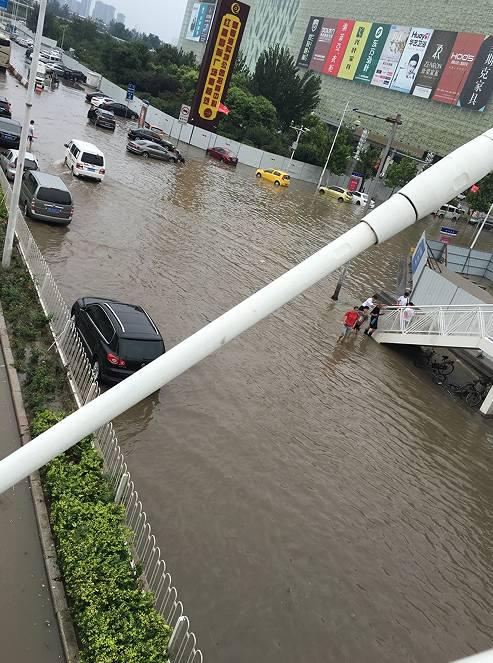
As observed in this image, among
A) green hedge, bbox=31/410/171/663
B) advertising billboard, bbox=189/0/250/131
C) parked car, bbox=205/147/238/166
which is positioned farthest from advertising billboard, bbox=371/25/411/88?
green hedge, bbox=31/410/171/663

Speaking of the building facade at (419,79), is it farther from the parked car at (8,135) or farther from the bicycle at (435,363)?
the parked car at (8,135)

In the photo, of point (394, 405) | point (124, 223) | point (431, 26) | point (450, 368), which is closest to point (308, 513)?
point (394, 405)

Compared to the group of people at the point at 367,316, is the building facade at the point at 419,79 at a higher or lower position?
higher

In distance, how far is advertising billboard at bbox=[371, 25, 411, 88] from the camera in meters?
67.1

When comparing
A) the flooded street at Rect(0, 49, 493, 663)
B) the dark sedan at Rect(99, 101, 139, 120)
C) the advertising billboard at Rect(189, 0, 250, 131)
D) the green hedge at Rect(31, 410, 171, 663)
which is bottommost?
the flooded street at Rect(0, 49, 493, 663)

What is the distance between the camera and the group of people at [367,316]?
60.3 ft

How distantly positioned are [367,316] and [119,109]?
1736 inches

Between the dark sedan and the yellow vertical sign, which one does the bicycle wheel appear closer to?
the dark sedan

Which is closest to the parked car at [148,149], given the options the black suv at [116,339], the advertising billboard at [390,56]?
the black suv at [116,339]

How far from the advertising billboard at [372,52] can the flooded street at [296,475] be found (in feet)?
194

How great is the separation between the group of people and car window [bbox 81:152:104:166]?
1485 centimetres

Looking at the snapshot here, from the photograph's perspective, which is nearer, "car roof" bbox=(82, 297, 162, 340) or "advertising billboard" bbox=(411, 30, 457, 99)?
"car roof" bbox=(82, 297, 162, 340)

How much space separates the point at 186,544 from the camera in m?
8.76

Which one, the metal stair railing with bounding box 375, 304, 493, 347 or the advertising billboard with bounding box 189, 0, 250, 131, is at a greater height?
the advertising billboard with bounding box 189, 0, 250, 131
